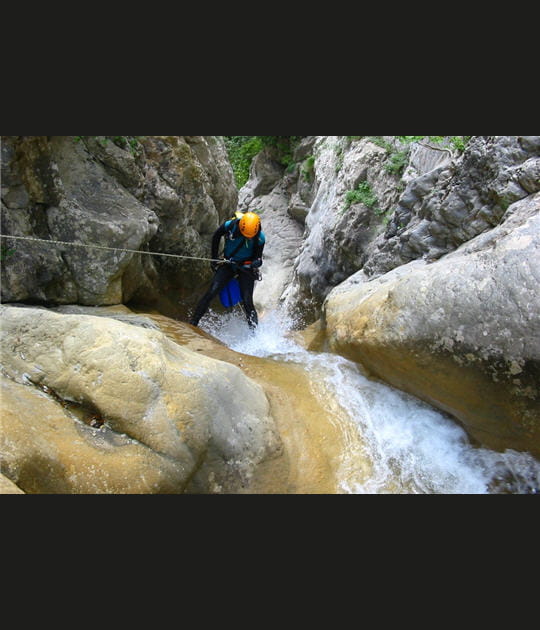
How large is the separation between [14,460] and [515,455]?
13.2 ft

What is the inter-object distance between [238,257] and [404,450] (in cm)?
397

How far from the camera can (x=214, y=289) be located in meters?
6.84

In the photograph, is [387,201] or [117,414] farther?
[387,201]

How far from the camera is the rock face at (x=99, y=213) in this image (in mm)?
5035

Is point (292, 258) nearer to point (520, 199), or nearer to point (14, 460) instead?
point (520, 199)

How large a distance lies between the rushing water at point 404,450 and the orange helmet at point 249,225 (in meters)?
2.32

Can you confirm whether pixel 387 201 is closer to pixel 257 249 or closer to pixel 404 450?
→ pixel 257 249

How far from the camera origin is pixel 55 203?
543 cm

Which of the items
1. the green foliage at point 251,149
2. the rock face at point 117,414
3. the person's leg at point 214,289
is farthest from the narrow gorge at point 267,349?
the green foliage at point 251,149

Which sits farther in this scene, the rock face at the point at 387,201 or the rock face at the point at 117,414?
the rock face at the point at 387,201

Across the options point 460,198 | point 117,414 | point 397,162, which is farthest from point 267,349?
point 397,162

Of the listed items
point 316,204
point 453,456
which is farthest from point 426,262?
point 316,204

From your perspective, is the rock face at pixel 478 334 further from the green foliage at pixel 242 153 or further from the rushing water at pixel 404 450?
the green foliage at pixel 242 153

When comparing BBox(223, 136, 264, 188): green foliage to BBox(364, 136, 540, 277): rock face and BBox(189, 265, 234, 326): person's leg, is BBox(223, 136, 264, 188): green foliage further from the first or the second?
BBox(364, 136, 540, 277): rock face
